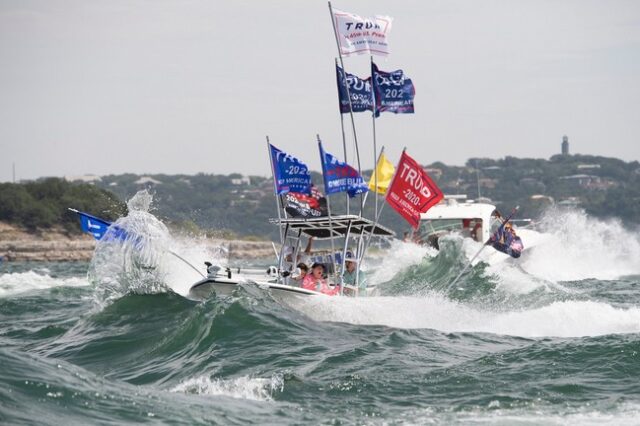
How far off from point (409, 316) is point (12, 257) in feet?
177

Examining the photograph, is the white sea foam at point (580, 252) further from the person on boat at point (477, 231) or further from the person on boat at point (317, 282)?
the person on boat at point (317, 282)

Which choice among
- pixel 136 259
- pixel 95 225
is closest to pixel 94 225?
pixel 95 225

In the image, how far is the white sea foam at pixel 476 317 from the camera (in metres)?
19.4

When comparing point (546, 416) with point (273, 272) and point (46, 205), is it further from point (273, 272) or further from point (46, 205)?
point (46, 205)

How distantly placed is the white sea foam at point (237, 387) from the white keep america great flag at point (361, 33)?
39.7 ft

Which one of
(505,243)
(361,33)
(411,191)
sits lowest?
(505,243)

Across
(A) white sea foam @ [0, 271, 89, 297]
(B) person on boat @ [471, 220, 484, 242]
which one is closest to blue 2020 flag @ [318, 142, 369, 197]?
(A) white sea foam @ [0, 271, 89, 297]

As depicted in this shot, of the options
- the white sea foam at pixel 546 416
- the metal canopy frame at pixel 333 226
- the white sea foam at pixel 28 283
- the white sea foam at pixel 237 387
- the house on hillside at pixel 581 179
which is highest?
the house on hillside at pixel 581 179

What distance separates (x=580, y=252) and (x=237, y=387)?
34.4 metres

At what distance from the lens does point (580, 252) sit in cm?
4578

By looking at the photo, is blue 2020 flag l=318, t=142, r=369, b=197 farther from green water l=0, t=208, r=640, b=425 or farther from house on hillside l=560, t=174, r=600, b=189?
house on hillside l=560, t=174, r=600, b=189

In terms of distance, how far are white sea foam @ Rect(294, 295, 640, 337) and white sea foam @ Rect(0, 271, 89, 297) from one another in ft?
47.1

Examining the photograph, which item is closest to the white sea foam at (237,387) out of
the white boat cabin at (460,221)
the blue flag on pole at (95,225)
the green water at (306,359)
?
the green water at (306,359)

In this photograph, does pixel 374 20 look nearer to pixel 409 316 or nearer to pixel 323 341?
pixel 409 316
